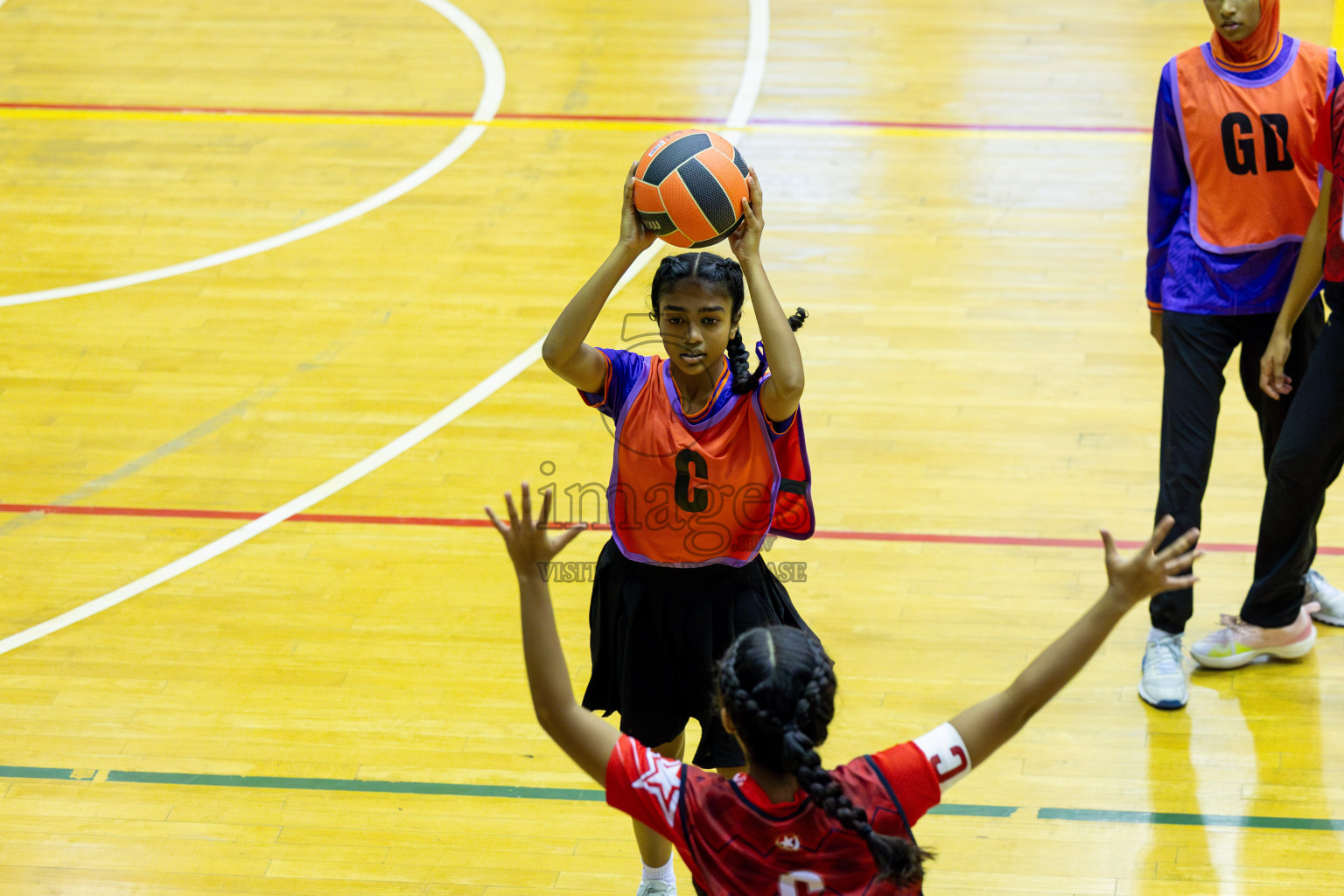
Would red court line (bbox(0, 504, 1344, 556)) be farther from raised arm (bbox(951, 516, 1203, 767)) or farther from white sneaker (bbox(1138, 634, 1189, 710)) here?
raised arm (bbox(951, 516, 1203, 767))

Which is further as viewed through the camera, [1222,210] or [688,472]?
[1222,210]

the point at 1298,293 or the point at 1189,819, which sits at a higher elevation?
the point at 1298,293

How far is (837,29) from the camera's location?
10078 millimetres

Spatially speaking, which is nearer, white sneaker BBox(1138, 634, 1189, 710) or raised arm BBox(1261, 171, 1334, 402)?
raised arm BBox(1261, 171, 1334, 402)

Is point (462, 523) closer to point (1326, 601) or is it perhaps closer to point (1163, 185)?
point (1163, 185)

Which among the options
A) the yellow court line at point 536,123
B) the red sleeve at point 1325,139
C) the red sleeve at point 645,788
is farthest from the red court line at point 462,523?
the yellow court line at point 536,123

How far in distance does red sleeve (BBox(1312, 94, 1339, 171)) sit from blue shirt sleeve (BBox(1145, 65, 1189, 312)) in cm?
40

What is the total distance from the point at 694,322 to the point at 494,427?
311 cm

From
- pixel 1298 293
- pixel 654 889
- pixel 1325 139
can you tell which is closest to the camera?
pixel 654 889

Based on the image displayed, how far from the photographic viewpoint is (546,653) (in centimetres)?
227

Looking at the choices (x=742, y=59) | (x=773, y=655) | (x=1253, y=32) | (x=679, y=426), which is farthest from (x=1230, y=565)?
(x=742, y=59)

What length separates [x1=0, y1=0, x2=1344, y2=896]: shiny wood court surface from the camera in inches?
164

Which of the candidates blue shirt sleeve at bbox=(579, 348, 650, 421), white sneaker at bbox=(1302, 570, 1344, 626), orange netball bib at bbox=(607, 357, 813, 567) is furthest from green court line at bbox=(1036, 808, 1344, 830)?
blue shirt sleeve at bbox=(579, 348, 650, 421)

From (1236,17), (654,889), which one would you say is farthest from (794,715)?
(1236,17)
